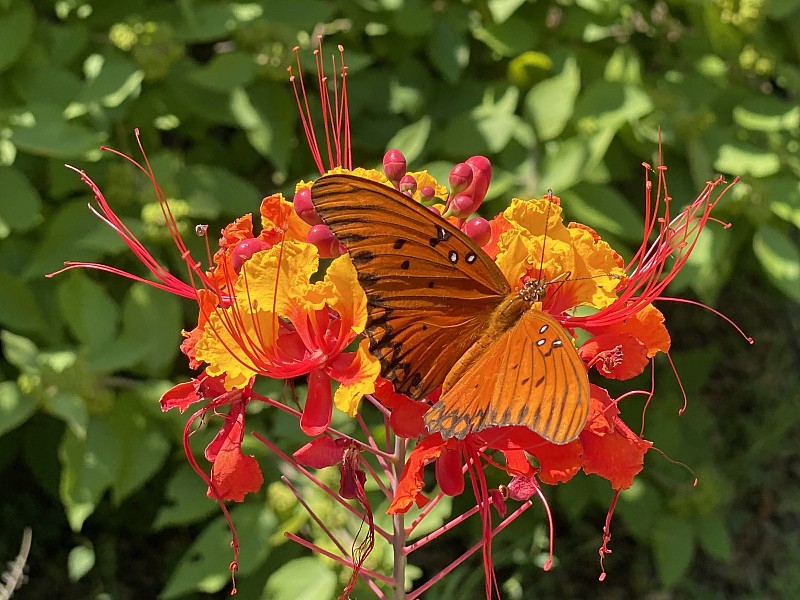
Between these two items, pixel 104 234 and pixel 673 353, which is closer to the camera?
pixel 104 234

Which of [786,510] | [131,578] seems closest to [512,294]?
[131,578]

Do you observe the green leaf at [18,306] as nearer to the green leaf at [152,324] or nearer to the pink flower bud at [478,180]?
the green leaf at [152,324]

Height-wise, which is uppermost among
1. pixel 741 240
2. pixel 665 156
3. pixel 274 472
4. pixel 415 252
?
pixel 415 252

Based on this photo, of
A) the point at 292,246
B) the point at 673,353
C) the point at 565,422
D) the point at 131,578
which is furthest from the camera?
the point at 673,353

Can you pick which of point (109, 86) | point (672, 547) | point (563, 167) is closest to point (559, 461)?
point (563, 167)

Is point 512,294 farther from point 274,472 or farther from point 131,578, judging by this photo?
point 131,578

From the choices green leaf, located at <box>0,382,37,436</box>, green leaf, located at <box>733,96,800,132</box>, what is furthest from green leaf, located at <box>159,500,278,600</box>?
green leaf, located at <box>733,96,800,132</box>

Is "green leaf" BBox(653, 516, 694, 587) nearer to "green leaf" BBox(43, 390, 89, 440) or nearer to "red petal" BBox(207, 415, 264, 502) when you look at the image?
"green leaf" BBox(43, 390, 89, 440)

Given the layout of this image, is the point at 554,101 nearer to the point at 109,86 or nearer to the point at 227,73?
the point at 227,73
